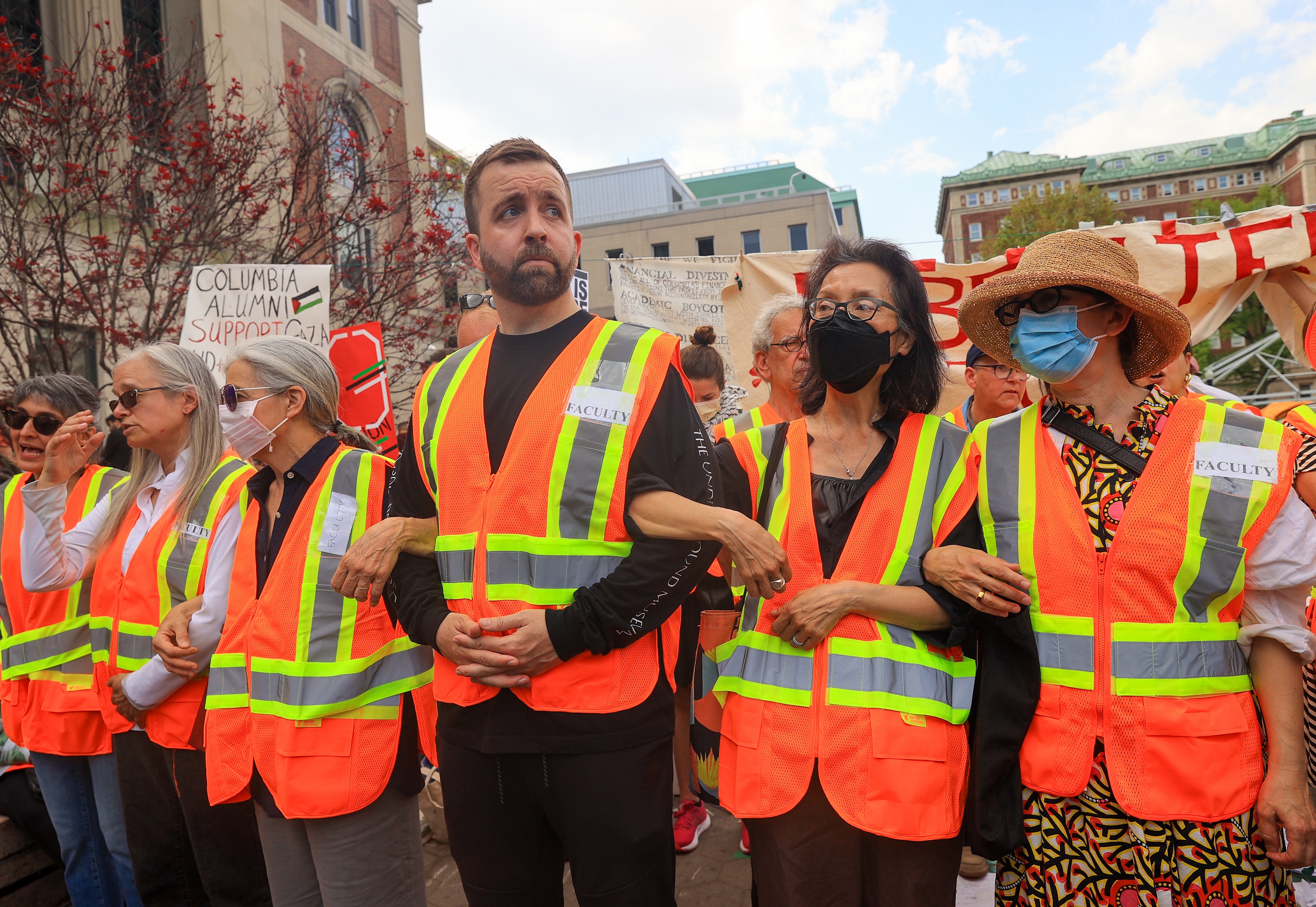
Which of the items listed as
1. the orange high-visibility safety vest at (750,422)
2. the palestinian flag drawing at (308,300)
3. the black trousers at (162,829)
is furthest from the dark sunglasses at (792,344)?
the palestinian flag drawing at (308,300)

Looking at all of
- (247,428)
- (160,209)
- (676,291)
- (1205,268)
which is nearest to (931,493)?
(247,428)

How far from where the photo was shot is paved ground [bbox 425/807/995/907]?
3.36m

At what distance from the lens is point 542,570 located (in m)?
1.81

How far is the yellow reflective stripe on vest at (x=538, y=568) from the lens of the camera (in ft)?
5.93

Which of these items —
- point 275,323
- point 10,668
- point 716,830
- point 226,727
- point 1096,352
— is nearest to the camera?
Answer: point 1096,352

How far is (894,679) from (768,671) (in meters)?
0.29

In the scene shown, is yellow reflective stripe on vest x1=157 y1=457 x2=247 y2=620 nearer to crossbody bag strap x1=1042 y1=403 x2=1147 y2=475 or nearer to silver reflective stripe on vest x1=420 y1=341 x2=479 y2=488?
silver reflective stripe on vest x1=420 y1=341 x2=479 y2=488

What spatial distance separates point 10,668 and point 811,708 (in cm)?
333

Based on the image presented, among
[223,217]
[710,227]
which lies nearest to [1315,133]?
[710,227]

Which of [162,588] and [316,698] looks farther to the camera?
[162,588]

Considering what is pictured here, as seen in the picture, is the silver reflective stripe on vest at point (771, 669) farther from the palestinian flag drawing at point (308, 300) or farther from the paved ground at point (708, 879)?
the palestinian flag drawing at point (308, 300)

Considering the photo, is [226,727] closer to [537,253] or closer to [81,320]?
[537,253]

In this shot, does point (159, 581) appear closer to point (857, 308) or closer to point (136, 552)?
point (136, 552)

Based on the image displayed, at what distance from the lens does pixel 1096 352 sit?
77.0 inches
